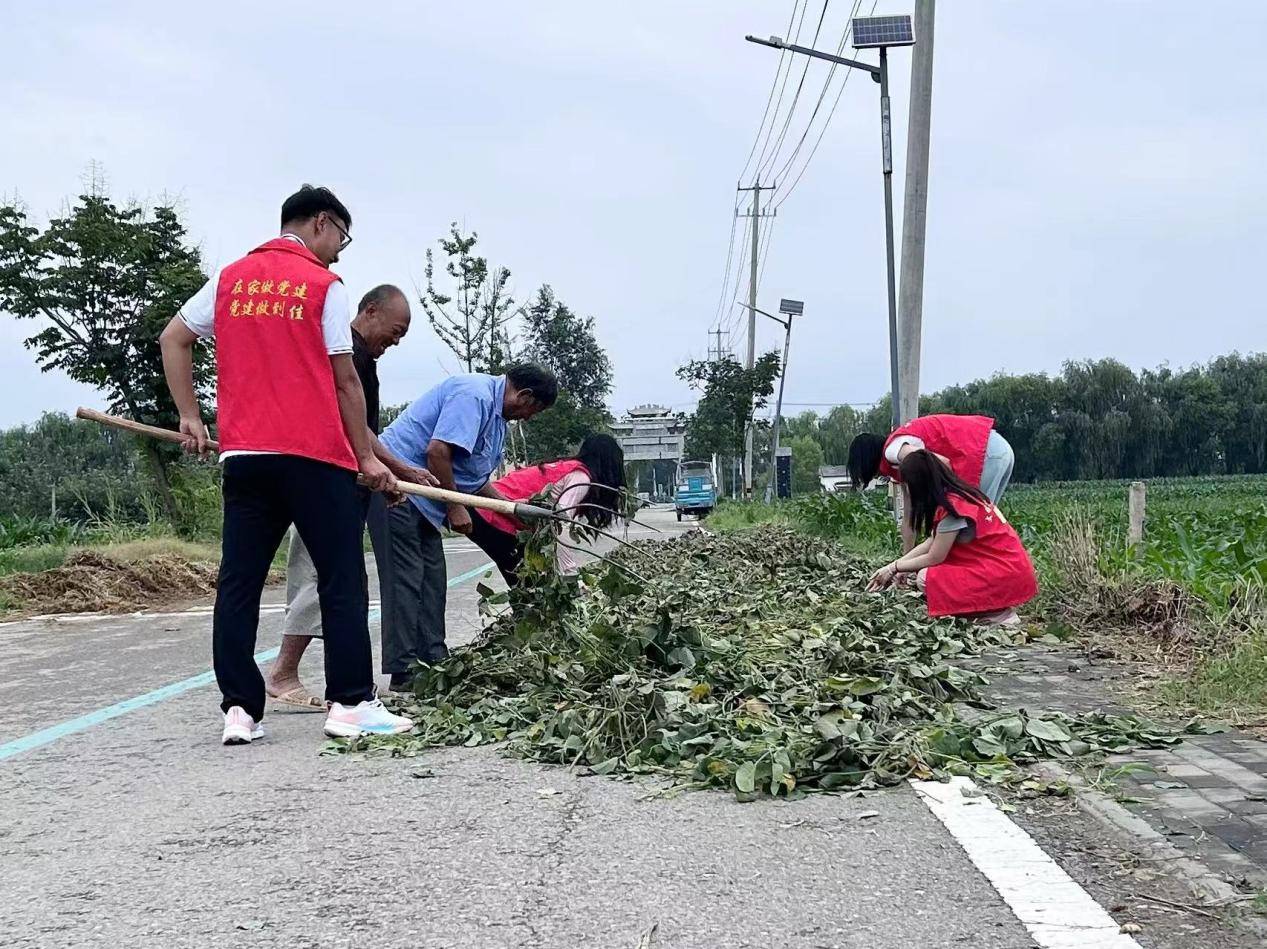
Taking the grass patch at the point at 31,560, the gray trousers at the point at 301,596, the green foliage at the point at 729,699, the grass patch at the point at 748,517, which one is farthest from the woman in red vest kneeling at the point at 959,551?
the grass patch at the point at 748,517

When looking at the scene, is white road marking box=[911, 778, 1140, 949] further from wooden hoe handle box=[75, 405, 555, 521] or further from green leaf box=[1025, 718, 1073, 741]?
wooden hoe handle box=[75, 405, 555, 521]

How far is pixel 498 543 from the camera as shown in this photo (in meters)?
6.41

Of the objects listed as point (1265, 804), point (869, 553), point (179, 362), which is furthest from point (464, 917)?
point (869, 553)

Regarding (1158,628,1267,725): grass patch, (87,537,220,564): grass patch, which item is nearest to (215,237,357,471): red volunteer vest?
(1158,628,1267,725): grass patch

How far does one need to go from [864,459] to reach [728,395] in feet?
130

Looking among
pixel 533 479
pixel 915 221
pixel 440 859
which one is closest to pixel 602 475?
pixel 533 479

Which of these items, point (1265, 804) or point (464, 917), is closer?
point (464, 917)

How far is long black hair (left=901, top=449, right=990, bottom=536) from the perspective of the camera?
6707 mm

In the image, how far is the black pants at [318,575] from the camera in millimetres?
4730

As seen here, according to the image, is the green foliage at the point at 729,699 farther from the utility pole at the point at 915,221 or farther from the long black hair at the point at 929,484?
the utility pole at the point at 915,221

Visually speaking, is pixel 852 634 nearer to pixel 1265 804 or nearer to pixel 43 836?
pixel 1265 804

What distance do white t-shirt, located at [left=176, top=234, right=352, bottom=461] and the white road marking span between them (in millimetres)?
2633

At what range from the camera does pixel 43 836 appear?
356 centimetres

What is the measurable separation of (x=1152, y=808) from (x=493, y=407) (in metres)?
3.57
